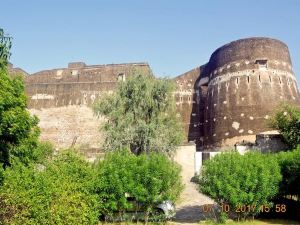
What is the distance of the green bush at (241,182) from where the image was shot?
11.2 m

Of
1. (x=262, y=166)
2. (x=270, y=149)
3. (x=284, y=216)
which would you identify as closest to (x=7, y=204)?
(x=262, y=166)

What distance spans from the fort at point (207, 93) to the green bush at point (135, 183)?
1337cm

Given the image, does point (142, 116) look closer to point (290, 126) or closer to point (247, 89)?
point (290, 126)

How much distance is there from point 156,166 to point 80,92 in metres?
20.2

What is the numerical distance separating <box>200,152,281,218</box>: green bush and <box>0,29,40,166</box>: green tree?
537cm

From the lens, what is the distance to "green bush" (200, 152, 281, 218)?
11.2 m

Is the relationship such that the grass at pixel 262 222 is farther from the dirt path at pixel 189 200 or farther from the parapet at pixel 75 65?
the parapet at pixel 75 65

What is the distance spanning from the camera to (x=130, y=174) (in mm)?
10938

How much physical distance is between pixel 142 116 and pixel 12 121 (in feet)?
27.3

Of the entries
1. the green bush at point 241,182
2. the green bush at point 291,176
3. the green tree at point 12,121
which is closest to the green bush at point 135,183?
the green bush at point 241,182

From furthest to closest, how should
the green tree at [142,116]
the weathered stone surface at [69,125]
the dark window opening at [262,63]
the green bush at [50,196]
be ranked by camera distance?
the weathered stone surface at [69,125] < the dark window opening at [262,63] < the green tree at [142,116] < the green bush at [50,196]

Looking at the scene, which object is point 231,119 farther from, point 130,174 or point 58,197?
point 58,197

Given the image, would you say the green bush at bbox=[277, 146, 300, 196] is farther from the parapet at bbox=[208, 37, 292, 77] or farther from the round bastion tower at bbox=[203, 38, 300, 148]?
the parapet at bbox=[208, 37, 292, 77]

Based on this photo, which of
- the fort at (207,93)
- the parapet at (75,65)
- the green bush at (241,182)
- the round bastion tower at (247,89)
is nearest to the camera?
the green bush at (241,182)
